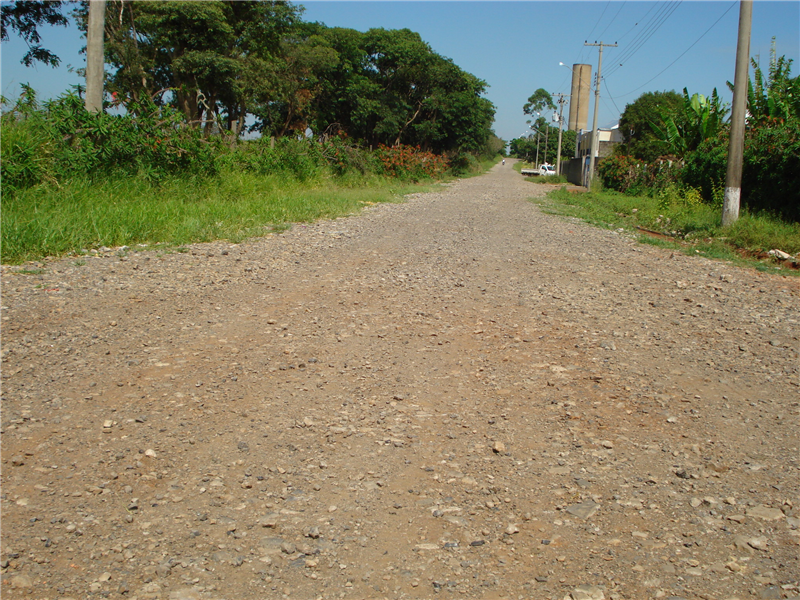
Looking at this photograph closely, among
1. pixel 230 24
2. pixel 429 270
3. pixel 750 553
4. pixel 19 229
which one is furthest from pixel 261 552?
pixel 230 24

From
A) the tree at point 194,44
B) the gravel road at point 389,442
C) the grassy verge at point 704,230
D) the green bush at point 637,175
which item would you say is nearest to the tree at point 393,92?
the tree at point 194,44

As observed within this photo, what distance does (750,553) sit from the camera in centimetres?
253

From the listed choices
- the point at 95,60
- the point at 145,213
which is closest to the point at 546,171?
the point at 95,60

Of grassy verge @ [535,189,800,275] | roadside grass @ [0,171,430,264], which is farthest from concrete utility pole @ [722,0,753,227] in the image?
roadside grass @ [0,171,430,264]

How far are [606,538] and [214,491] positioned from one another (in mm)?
1675

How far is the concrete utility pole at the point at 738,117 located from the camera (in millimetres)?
11984

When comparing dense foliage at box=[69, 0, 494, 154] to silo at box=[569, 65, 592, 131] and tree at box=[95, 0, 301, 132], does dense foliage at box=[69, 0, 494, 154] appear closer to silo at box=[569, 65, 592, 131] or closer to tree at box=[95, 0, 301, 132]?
tree at box=[95, 0, 301, 132]

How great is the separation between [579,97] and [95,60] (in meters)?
43.7

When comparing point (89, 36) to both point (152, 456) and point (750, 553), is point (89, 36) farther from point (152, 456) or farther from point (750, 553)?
point (750, 553)

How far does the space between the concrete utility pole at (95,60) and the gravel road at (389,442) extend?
696 cm

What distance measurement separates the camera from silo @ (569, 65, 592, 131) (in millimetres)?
48375

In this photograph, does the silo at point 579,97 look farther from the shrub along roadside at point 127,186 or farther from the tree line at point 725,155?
the shrub along roadside at point 127,186

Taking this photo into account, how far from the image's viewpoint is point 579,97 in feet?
163

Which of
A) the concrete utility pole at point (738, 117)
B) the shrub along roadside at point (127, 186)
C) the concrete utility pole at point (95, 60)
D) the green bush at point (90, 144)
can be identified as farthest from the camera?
the concrete utility pole at point (95, 60)
